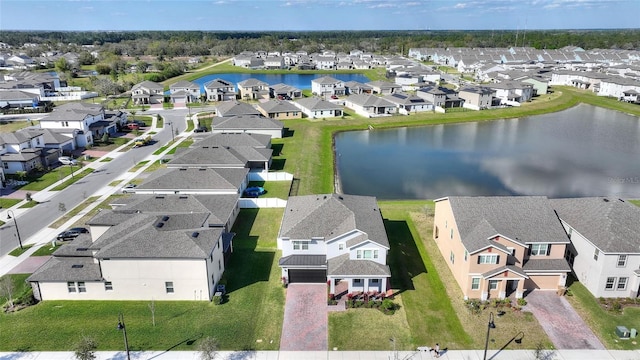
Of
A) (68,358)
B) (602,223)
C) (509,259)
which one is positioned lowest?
(68,358)

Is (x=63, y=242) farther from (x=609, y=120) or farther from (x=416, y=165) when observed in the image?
(x=609, y=120)

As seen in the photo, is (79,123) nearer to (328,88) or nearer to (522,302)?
(328,88)

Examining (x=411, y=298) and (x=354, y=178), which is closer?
(x=411, y=298)

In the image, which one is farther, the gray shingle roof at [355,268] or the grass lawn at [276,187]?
the grass lawn at [276,187]

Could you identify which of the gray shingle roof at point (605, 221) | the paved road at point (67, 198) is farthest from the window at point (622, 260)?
the paved road at point (67, 198)

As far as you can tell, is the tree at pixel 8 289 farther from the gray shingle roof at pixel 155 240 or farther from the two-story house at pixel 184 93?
the two-story house at pixel 184 93

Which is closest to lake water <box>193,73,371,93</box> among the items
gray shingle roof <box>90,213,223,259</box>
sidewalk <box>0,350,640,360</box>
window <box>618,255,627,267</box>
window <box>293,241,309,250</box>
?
gray shingle roof <box>90,213,223,259</box>

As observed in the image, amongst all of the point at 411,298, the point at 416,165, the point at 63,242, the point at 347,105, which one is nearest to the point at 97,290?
the point at 63,242
